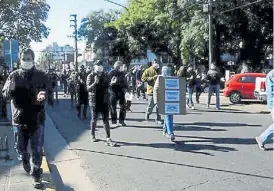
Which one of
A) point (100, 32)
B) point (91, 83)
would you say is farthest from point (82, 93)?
point (100, 32)

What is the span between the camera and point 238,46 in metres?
→ 36.5

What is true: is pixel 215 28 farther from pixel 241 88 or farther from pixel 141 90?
pixel 241 88

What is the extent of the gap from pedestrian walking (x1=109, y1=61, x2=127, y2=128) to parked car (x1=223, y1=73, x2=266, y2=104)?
27.3 ft

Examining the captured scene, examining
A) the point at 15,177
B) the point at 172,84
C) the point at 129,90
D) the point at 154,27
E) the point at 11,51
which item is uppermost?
the point at 154,27

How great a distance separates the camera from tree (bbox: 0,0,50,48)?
52.6 metres

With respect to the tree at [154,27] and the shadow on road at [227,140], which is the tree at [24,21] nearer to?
the tree at [154,27]

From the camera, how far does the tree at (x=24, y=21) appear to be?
52.6 meters

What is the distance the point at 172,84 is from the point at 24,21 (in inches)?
1907

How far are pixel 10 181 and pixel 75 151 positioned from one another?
8.65 ft

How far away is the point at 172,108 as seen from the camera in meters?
9.84

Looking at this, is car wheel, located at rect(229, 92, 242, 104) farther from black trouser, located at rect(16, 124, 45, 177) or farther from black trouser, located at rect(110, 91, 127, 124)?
black trouser, located at rect(16, 124, 45, 177)

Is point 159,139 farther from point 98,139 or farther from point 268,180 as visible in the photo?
point 268,180

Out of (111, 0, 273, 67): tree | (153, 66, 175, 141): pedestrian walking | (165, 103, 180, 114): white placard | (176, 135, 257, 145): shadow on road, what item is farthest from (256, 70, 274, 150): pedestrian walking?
(111, 0, 273, 67): tree

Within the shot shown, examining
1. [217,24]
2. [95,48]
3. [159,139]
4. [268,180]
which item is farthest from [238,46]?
[95,48]
